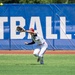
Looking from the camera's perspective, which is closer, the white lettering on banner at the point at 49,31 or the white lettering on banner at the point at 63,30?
the white lettering on banner at the point at 63,30

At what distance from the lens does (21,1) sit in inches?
2110

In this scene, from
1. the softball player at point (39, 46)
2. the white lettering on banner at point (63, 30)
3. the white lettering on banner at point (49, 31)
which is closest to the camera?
the softball player at point (39, 46)

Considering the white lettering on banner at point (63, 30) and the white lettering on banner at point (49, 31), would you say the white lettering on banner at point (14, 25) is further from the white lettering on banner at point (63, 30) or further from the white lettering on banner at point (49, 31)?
the white lettering on banner at point (63, 30)

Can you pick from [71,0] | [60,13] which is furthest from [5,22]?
[71,0]

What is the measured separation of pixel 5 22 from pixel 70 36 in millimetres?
4507

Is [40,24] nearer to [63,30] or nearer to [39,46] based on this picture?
[63,30]

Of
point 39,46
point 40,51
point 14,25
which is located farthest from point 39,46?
point 14,25

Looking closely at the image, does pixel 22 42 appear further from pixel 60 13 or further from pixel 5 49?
pixel 60 13

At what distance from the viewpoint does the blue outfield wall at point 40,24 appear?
101 feet

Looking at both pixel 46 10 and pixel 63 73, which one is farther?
pixel 46 10

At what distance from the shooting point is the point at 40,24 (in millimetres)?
31094

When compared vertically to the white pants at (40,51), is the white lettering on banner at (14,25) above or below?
above

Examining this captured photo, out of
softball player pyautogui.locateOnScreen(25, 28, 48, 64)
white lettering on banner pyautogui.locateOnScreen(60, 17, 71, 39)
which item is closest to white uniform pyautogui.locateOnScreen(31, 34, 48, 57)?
softball player pyautogui.locateOnScreen(25, 28, 48, 64)

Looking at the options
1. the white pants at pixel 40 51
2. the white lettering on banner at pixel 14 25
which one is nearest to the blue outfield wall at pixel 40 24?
the white lettering on banner at pixel 14 25
